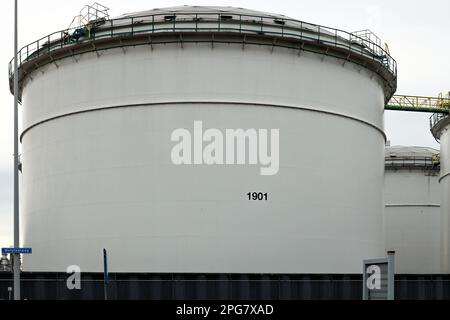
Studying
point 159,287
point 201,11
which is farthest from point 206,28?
point 159,287

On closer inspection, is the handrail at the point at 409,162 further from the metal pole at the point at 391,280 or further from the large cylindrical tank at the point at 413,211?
the metal pole at the point at 391,280

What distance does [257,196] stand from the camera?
26969mm

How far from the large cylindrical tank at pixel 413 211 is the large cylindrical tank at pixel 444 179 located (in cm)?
622

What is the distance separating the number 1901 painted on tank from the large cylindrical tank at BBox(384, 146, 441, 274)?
25930 millimetres

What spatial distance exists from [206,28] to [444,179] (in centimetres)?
2234

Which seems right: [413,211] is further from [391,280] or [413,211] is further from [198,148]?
[391,280]

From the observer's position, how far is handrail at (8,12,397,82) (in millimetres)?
28453

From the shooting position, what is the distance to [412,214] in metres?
50.7

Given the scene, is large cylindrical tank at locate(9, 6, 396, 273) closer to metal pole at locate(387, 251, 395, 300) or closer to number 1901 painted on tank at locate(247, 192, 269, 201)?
number 1901 painted on tank at locate(247, 192, 269, 201)

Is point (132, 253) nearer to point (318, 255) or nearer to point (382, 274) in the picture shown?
point (318, 255)

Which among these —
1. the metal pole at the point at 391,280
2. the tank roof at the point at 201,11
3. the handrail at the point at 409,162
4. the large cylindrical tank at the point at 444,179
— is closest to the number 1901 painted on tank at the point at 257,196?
the tank roof at the point at 201,11
